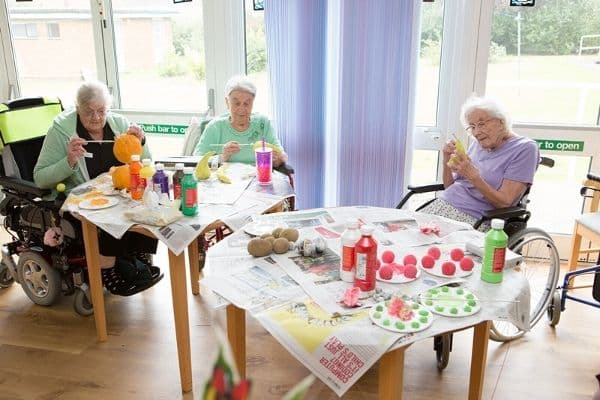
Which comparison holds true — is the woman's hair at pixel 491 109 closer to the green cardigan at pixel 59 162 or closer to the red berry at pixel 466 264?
the red berry at pixel 466 264

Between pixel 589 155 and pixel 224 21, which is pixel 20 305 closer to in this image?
pixel 224 21

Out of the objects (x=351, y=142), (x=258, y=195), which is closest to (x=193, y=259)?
(x=258, y=195)

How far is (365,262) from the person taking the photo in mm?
1461

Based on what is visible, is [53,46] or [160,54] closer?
[160,54]

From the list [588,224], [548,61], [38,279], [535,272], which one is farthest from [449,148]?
[38,279]

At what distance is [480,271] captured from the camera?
1610 millimetres

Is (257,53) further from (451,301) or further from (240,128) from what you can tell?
(451,301)

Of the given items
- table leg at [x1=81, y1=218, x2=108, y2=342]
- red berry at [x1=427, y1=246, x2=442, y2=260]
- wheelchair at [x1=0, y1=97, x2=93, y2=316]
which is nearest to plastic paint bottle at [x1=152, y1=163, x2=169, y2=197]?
table leg at [x1=81, y1=218, x2=108, y2=342]

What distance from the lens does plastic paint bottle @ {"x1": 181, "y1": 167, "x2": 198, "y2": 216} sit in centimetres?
201

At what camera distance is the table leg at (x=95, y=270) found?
2.23m

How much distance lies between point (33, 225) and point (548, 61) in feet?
9.29

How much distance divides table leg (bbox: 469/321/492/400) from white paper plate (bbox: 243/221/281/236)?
2.47 feet

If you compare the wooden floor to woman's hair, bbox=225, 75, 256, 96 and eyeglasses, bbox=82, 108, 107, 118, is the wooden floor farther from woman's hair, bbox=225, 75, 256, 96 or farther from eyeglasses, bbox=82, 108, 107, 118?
woman's hair, bbox=225, 75, 256, 96

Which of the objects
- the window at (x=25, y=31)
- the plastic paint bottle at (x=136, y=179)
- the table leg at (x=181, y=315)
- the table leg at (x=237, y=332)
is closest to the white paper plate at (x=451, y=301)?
the table leg at (x=237, y=332)
